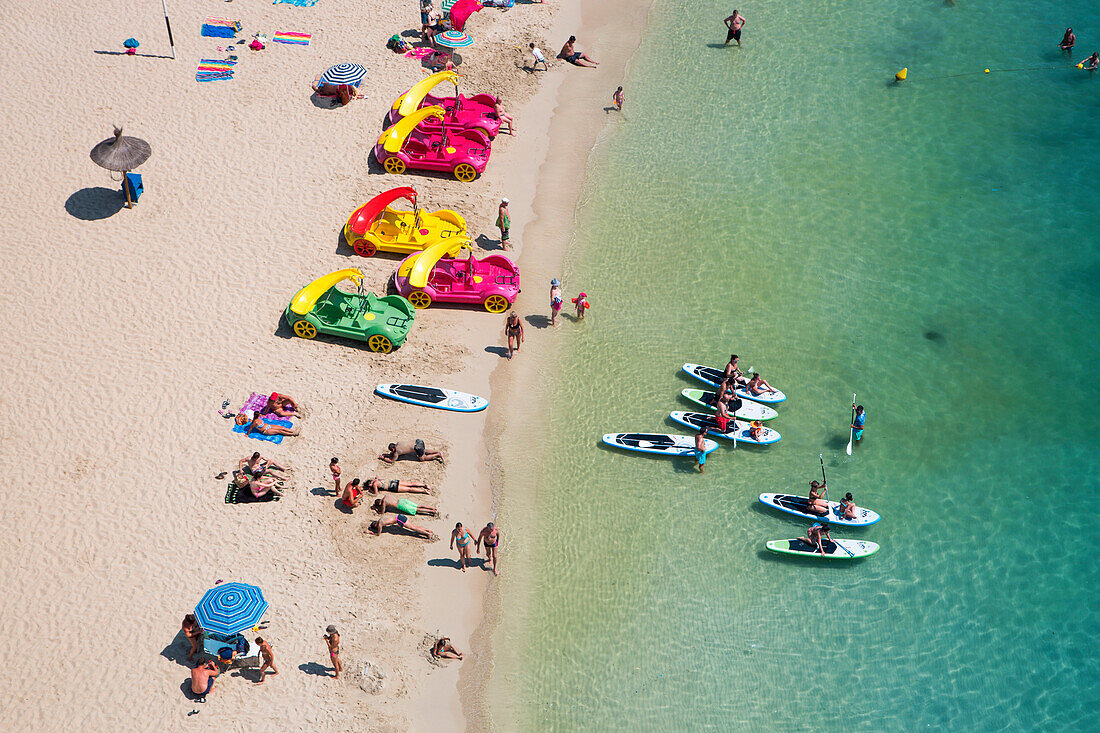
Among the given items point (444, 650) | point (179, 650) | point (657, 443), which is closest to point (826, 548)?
point (657, 443)

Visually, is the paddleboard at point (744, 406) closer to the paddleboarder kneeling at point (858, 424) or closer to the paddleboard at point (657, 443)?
the paddleboard at point (657, 443)

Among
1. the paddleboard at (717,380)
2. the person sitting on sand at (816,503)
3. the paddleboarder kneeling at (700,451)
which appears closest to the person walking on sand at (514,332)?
the paddleboard at (717,380)

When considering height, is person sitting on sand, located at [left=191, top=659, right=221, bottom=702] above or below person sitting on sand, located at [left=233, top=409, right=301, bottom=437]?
below

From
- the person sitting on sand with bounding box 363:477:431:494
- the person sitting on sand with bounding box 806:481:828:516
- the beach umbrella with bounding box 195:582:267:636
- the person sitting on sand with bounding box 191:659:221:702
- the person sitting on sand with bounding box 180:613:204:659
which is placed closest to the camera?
the person sitting on sand with bounding box 191:659:221:702

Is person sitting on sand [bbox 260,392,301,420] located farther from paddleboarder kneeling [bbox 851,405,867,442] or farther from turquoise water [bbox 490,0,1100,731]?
paddleboarder kneeling [bbox 851,405,867,442]

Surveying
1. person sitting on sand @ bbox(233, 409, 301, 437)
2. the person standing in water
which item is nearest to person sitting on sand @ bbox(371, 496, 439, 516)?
person sitting on sand @ bbox(233, 409, 301, 437)

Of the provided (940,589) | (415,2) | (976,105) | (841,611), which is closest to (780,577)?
(841,611)
